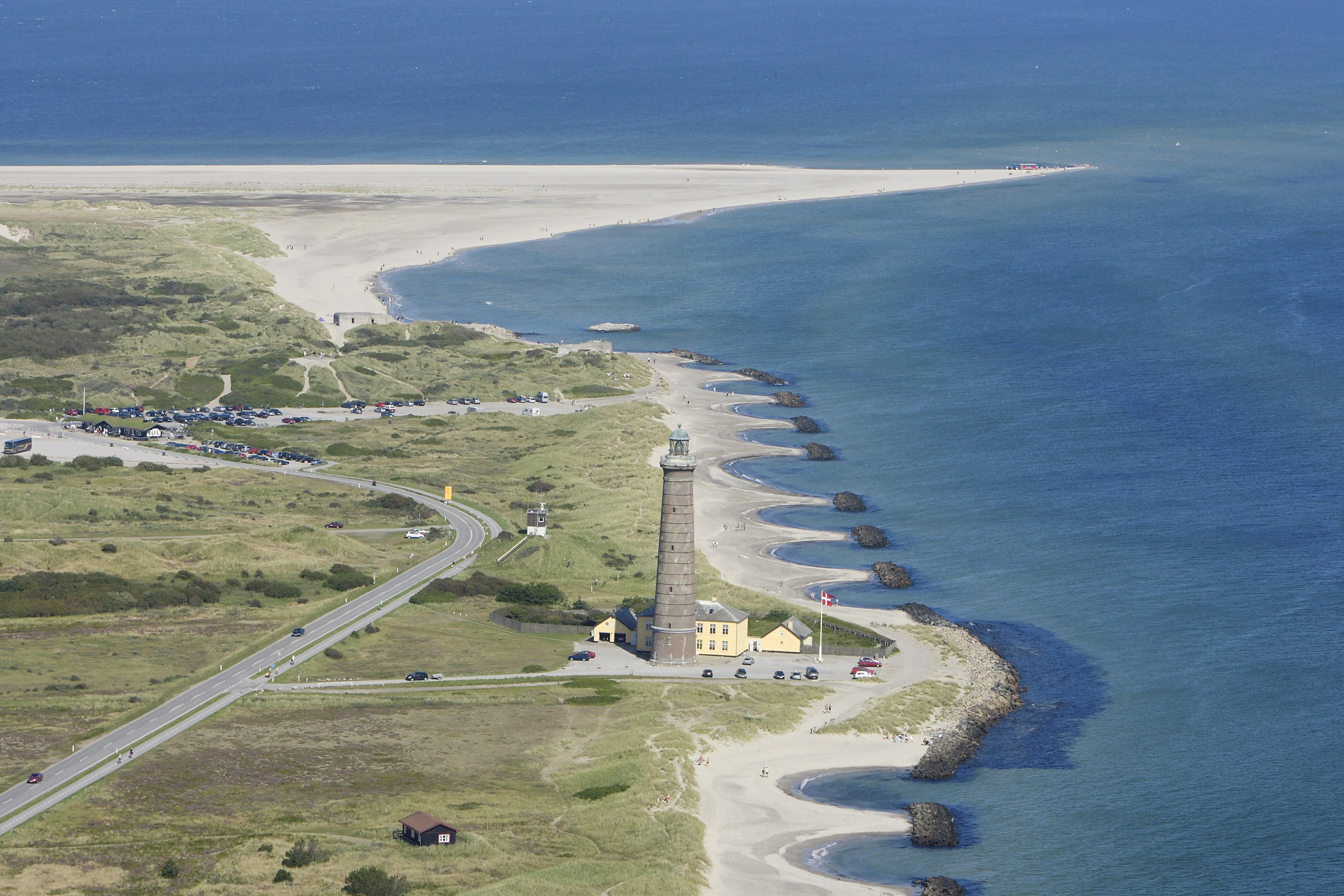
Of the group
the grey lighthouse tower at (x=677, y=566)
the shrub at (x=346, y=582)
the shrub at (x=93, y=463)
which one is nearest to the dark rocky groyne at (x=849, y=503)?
the grey lighthouse tower at (x=677, y=566)

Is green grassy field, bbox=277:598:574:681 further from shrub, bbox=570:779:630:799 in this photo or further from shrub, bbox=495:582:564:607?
shrub, bbox=570:779:630:799

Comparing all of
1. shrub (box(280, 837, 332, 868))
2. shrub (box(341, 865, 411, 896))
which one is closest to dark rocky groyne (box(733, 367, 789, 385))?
shrub (box(280, 837, 332, 868))

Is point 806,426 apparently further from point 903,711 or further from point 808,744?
point 808,744

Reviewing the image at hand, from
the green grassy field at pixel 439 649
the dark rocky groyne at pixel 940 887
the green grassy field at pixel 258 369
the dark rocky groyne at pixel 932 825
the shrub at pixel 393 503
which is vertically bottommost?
the dark rocky groyne at pixel 940 887

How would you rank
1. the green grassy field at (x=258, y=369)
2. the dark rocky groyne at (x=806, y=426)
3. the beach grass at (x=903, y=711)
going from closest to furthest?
the beach grass at (x=903, y=711) < the dark rocky groyne at (x=806, y=426) < the green grassy field at (x=258, y=369)

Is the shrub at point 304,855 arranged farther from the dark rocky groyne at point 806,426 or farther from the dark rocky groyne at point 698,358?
the dark rocky groyne at point 698,358

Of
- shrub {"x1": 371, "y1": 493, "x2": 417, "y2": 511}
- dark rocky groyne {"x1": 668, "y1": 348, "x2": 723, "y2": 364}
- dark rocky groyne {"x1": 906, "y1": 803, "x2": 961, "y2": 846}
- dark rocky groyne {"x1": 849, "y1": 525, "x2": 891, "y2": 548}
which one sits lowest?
dark rocky groyne {"x1": 906, "y1": 803, "x2": 961, "y2": 846}

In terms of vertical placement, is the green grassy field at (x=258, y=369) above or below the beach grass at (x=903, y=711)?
above
